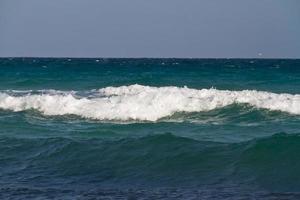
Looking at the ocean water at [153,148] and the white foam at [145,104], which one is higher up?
the white foam at [145,104]

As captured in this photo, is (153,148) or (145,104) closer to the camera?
(153,148)

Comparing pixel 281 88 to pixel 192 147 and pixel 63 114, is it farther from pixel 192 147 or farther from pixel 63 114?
pixel 192 147

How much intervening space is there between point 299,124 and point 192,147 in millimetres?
4425

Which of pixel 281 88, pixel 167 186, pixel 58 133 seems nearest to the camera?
pixel 167 186

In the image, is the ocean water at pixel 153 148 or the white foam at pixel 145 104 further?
the white foam at pixel 145 104

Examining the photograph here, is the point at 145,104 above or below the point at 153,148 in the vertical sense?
above

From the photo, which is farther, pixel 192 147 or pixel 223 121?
pixel 223 121

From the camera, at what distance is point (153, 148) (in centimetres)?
1281

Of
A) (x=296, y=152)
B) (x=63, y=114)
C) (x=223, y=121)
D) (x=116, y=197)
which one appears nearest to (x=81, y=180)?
(x=116, y=197)

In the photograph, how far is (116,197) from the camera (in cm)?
945

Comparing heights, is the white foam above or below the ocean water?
above

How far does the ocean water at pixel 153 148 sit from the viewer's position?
32.9 feet

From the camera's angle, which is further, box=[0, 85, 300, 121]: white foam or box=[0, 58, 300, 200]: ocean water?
box=[0, 85, 300, 121]: white foam

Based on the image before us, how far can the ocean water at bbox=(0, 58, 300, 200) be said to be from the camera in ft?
32.9
